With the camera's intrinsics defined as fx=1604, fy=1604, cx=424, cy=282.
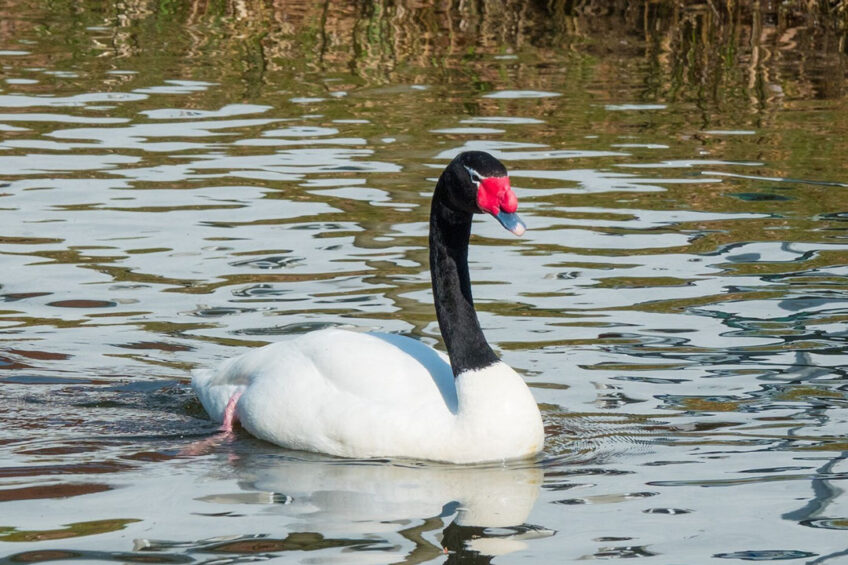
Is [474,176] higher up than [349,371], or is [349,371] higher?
[474,176]

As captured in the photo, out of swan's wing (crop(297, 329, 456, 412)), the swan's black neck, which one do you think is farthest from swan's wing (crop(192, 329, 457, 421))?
the swan's black neck

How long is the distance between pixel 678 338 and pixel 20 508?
159 inches

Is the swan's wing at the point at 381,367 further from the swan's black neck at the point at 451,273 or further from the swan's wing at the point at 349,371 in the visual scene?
the swan's black neck at the point at 451,273

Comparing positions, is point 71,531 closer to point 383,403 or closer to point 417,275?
point 383,403

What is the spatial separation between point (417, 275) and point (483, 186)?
345 centimetres

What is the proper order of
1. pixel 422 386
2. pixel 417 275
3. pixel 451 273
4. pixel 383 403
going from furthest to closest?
1. pixel 417 275
2. pixel 451 273
3. pixel 422 386
4. pixel 383 403

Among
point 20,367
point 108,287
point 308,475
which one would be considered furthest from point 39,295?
point 308,475

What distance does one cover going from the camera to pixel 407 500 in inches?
247

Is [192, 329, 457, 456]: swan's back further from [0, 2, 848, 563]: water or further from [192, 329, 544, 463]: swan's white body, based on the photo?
[0, 2, 848, 563]: water

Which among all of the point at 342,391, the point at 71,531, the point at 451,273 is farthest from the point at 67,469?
the point at 451,273

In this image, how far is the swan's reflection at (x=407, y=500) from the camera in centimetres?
575

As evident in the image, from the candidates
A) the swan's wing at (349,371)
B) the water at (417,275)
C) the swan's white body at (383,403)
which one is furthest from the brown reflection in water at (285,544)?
the swan's wing at (349,371)

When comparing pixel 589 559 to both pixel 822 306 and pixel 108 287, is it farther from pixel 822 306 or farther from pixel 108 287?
pixel 108 287

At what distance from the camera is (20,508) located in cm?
607
